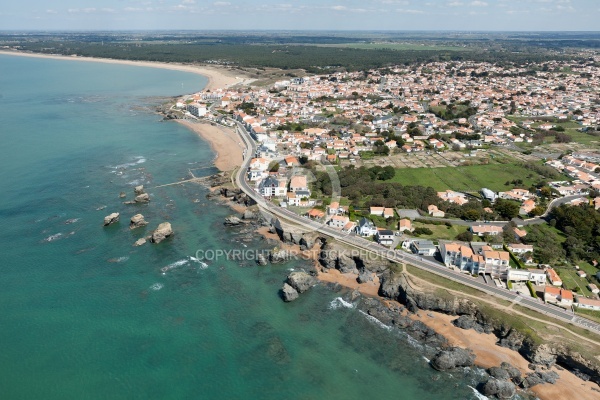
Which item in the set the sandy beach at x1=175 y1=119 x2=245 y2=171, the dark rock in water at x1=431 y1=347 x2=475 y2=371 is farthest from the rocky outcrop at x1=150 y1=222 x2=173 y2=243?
the dark rock in water at x1=431 y1=347 x2=475 y2=371

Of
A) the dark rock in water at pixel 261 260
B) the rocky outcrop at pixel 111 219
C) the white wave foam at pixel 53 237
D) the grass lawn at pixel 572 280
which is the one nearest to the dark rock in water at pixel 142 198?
the rocky outcrop at pixel 111 219

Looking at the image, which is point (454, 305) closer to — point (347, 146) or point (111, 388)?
point (111, 388)

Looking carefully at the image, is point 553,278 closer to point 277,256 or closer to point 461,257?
point 461,257

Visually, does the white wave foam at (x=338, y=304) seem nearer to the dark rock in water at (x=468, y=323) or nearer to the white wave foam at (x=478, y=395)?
the dark rock in water at (x=468, y=323)

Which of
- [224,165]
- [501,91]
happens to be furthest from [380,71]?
[224,165]

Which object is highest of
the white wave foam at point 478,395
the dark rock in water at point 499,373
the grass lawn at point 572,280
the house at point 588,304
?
the house at point 588,304

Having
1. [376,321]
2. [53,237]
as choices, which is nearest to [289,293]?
[376,321]

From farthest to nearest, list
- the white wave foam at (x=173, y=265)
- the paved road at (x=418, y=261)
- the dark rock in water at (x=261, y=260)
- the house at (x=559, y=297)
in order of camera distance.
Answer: the dark rock in water at (x=261, y=260) → the white wave foam at (x=173, y=265) → the house at (x=559, y=297) → the paved road at (x=418, y=261)
